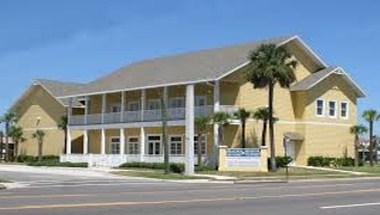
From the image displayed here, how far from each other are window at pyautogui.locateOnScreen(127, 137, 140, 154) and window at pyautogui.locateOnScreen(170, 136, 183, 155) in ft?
14.5

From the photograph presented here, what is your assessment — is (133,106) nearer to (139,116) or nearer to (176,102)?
(139,116)

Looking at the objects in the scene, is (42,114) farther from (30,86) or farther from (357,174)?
(357,174)

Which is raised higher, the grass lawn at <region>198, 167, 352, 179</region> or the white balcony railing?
the white balcony railing

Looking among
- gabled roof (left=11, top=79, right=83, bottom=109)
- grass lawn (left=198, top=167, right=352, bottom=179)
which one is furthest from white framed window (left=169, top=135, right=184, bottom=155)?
gabled roof (left=11, top=79, right=83, bottom=109)

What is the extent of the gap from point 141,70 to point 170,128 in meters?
10.0

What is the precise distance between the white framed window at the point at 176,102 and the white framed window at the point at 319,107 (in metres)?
10.7

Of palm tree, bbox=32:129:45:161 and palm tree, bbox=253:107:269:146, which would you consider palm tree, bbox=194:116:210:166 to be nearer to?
palm tree, bbox=253:107:269:146

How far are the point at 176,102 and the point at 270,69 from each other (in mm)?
12948

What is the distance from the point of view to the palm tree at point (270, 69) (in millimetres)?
48781

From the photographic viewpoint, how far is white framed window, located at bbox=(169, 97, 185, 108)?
59156 mm

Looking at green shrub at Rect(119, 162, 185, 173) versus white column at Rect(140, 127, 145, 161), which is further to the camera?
white column at Rect(140, 127, 145, 161)

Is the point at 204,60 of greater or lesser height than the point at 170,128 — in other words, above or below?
above

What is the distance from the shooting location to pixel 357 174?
161ft

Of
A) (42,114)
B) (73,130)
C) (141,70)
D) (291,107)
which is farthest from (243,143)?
(42,114)
